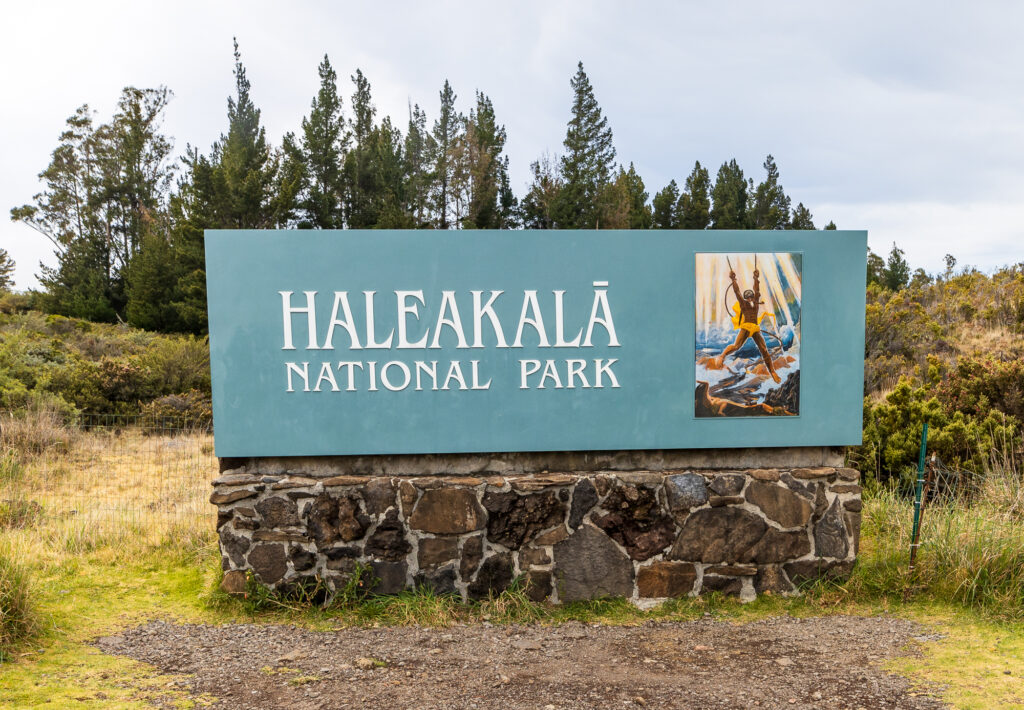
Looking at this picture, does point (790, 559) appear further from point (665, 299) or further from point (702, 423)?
point (665, 299)

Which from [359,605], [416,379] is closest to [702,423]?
[416,379]

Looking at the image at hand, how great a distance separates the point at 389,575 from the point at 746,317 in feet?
9.62

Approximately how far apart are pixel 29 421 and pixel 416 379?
7312 mm

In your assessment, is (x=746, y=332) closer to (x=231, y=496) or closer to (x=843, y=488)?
(x=843, y=488)

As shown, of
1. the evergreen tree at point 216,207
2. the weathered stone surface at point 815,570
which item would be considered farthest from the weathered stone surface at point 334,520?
the evergreen tree at point 216,207

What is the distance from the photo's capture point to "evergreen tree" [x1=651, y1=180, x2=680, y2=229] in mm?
42625

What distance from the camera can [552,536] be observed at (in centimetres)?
466

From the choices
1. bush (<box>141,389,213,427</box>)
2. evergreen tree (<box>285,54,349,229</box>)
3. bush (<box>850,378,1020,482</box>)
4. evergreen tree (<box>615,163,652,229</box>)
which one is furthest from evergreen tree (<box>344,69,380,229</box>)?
bush (<box>850,378,1020,482</box>)

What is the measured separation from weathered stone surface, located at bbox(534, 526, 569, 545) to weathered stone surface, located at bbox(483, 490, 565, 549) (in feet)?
0.14

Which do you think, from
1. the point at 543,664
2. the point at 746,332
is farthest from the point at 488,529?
the point at 746,332

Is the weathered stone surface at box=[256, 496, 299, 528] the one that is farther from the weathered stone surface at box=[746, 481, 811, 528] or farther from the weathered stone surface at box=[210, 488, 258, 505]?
the weathered stone surface at box=[746, 481, 811, 528]

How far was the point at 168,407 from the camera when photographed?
11633mm

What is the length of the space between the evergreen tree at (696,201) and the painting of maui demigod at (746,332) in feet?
124

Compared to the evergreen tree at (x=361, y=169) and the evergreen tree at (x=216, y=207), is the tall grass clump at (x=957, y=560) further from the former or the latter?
the evergreen tree at (x=361, y=169)
